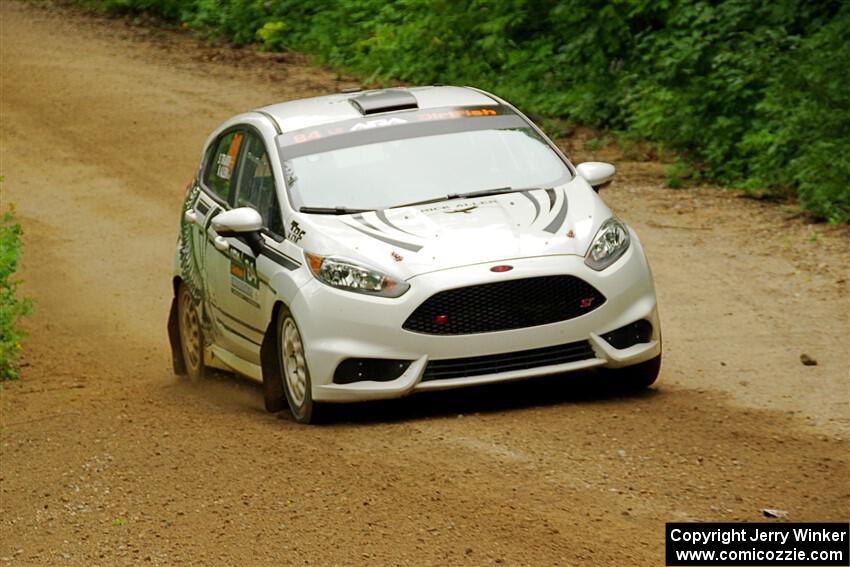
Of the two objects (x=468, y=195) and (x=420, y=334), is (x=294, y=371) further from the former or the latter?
(x=468, y=195)

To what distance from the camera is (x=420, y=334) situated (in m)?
8.23

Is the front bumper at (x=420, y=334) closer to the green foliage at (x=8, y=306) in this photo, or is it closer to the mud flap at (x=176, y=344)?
the mud flap at (x=176, y=344)

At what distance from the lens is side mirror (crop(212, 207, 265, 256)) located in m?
9.11

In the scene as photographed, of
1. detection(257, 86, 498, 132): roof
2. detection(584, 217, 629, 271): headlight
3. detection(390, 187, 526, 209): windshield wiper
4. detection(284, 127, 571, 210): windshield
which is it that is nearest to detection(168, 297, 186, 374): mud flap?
detection(257, 86, 498, 132): roof

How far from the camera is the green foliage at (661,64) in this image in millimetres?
15492

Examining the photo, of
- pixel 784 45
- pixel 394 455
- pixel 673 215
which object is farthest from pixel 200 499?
pixel 784 45

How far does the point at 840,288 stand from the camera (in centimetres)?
1251

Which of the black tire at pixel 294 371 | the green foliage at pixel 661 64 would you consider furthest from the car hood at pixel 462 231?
the green foliage at pixel 661 64

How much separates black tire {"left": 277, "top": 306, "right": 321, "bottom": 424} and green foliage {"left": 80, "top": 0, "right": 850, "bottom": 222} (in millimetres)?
7326

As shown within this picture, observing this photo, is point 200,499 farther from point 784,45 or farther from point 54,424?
point 784,45

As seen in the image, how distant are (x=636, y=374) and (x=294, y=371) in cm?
196

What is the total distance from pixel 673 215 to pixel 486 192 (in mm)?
7042

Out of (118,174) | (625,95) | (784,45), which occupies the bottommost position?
(118,174)

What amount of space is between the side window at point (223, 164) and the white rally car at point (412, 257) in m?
0.04
